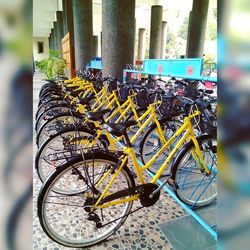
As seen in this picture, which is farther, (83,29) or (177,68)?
(83,29)

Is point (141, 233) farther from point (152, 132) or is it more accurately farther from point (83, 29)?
point (83, 29)

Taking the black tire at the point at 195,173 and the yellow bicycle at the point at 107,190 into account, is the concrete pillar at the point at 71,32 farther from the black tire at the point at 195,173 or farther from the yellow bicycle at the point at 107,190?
the black tire at the point at 195,173

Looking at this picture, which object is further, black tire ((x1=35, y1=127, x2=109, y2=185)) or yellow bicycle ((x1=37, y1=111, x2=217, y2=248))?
black tire ((x1=35, y1=127, x2=109, y2=185))

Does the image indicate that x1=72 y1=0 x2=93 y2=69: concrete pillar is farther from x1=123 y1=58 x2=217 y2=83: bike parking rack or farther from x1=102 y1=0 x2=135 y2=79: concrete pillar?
x1=123 y1=58 x2=217 y2=83: bike parking rack

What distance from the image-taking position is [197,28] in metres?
11.3

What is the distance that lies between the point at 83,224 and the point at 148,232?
55 cm

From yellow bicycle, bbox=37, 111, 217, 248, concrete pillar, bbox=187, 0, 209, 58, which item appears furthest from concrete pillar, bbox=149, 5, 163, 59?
yellow bicycle, bbox=37, 111, 217, 248

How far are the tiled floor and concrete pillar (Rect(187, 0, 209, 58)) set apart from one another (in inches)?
405

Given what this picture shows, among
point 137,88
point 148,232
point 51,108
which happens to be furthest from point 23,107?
point 137,88

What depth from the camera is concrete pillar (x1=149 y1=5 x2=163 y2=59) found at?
1580cm

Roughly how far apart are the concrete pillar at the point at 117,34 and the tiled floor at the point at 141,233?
294 centimetres

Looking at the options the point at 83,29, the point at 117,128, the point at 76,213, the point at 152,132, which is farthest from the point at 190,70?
the point at 83,29

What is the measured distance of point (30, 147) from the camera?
467 mm

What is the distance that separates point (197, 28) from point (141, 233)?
37.1 feet
